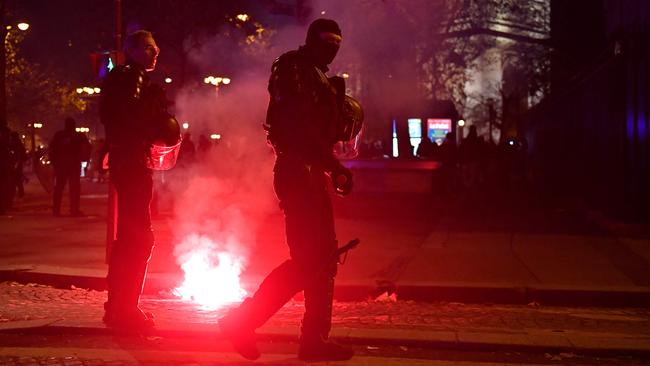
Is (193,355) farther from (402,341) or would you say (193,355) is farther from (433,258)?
(433,258)

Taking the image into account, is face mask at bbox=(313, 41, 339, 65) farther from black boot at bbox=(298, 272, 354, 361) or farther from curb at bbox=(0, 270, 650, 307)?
curb at bbox=(0, 270, 650, 307)

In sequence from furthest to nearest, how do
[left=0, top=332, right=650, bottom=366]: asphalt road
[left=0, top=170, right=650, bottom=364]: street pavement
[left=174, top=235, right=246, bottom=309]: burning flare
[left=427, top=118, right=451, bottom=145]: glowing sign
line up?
1. [left=427, top=118, right=451, bottom=145]: glowing sign
2. [left=174, top=235, right=246, bottom=309]: burning flare
3. [left=0, top=170, right=650, bottom=364]: street pavement
4. [left=0, top=332, right=650, bottom=366]: asphalt road

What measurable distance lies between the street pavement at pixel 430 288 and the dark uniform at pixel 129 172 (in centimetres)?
32

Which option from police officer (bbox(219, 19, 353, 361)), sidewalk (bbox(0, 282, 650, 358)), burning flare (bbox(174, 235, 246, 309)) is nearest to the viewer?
police officer (bbox(219, 19, 353, 361))

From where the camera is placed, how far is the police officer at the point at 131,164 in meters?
4.78

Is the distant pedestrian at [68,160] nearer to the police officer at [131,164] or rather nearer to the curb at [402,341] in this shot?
the curb at [402,341]

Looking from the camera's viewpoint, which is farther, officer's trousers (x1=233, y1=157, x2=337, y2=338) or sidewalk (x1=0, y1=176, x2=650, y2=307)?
sidewalk (x1=0, y1=176, x2=650, y2=307)

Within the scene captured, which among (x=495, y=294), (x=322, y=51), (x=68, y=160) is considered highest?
(x=322, y=51)

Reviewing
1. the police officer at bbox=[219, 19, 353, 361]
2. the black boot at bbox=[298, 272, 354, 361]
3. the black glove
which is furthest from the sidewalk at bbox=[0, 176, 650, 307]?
the black glove

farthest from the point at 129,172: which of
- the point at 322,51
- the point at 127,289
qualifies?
the point at 322,51

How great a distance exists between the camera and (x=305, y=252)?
4117 mm

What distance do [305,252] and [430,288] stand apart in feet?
8.80

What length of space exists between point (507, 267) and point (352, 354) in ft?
12.1

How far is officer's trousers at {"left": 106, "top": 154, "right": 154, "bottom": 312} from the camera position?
4789mm
